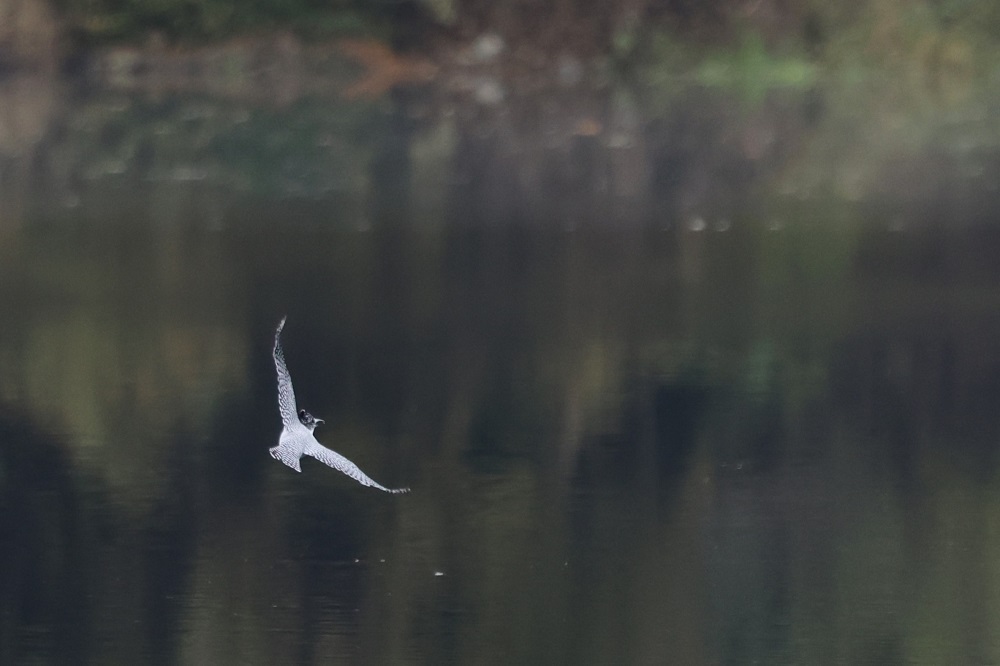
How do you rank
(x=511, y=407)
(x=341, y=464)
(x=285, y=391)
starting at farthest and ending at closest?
(x=511, y=407) → (x=285, y=391) → (x=341, y=464)

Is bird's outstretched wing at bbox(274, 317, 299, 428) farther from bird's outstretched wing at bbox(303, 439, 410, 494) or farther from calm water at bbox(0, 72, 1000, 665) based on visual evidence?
calm water at bbox(0, 72, 1000, 665)

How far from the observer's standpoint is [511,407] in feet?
28.1

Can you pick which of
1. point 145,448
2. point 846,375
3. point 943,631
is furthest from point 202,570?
point 846,375

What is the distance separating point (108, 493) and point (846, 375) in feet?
11.9

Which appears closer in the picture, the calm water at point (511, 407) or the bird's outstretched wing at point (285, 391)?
the bird's outstretched wing at point (285, 391)

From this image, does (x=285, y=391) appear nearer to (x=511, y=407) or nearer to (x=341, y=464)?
(x=341, y=464)

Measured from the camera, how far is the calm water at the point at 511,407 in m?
6.32

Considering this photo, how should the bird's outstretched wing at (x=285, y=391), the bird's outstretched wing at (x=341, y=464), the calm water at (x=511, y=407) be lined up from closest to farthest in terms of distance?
the bird's outstretched wing at (x=341, y=464), the bird's outstretched wing at (x=285, y=391), the calm water at (x=511, y=407)

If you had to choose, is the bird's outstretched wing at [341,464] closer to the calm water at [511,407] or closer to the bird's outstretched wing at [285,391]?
the bird's outstretched wing at [285,391]

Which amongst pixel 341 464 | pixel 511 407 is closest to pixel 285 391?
pixel 341 464

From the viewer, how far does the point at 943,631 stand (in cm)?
611

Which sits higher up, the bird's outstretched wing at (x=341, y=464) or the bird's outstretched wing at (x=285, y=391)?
the bird's outstretched wing at (x=285, y=391)

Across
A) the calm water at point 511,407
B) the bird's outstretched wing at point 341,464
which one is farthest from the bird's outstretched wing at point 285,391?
the calm water at point 511,407

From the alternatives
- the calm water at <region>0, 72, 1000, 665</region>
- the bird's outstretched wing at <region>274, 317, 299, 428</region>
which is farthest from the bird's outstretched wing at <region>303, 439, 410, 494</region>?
the calm water at <region>0, 72, 1000, 665</region>
